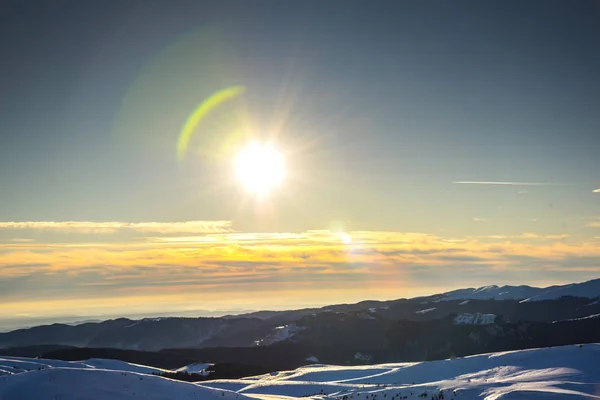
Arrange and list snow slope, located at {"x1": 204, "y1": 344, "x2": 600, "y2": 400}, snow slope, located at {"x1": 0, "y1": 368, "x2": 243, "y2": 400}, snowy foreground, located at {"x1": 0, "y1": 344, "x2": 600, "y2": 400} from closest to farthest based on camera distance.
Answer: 1. snow slope, located at {"x1": 0, "y1": 368, "x2": 243, "y2": 400}
2. snowy foreground, located at {"x1": 0, "y1": 344, "x2": 600, "y2": 400}
3. snow slope, located at {"x1": 204, "y1": 344, "x2": 600, "y2": 400}

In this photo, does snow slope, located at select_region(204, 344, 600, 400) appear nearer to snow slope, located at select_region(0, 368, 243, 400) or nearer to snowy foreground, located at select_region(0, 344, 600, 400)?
snowy foreground, located at select_region(0, 344, 600, 400)

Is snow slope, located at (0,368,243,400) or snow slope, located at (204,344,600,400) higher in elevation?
snow slope, located at (0,368,243,400)

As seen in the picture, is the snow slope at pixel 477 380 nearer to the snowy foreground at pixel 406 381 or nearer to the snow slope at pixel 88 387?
the snowy foreground at pixel 406 381

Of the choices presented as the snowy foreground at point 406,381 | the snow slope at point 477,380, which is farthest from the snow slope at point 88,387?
the snow slope at point 477,380

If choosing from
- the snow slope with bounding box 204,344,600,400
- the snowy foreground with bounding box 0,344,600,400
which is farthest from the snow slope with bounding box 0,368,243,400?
the snow slope with bounding box 204,344,600,400

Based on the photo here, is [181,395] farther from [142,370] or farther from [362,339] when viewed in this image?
[362,339]

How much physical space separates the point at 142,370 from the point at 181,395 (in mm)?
37791

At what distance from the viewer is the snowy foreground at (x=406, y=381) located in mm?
22766

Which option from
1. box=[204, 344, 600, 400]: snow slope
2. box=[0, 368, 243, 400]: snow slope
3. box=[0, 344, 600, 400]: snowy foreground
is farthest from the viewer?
box=[204, 344, 600, 400]: snow slope

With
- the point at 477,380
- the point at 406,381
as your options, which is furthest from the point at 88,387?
the point at 406,381

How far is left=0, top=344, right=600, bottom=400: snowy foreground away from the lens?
22.8 m

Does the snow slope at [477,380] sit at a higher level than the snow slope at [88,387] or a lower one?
lower

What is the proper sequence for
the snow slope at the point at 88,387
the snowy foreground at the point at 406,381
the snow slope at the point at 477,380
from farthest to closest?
the snow slope at the point at 477,380
the snowy foreground at the point at 406,381
the snow slope at the point at 88,387

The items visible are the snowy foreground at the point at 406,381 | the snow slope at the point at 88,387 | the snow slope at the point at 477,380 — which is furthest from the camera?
the snow slope at the point at 477,380
